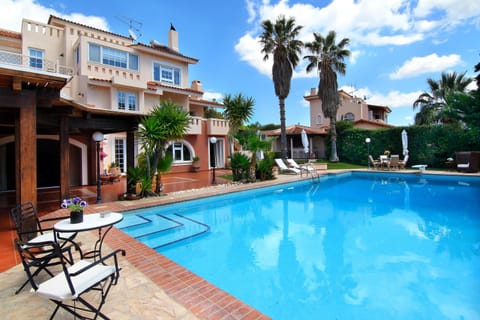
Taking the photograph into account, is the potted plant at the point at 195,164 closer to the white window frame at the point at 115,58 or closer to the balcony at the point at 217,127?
the balcony at the point at 217,127

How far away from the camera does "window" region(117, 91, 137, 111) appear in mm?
19203

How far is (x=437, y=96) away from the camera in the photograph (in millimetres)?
30516

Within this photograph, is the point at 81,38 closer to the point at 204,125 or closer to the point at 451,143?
the point at 204,125

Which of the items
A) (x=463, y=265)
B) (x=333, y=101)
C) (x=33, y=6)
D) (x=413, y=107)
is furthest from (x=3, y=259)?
(x=413, y=107)

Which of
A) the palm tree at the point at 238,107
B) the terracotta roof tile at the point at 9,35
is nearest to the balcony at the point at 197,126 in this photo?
the palm tree at the point at 238,107

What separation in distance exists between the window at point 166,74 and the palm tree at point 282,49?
28.2 feet

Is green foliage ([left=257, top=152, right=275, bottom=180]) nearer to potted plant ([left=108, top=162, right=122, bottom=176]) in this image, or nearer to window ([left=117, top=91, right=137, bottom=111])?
potted plant ([left=108, top=162, right=122, bottom=176])

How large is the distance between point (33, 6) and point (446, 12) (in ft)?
95.2

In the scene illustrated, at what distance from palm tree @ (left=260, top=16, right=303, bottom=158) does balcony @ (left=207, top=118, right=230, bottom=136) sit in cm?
550

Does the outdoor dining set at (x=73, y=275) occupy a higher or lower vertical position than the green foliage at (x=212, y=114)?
lower

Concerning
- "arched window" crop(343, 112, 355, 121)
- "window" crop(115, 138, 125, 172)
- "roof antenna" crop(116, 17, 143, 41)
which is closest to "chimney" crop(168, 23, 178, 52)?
"roof antenna" crop(116, 17, 143, 41)

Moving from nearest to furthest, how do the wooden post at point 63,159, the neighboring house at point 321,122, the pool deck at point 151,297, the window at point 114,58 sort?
the pool deck at point 151,297 → the wooden post at point 63,159 → the window at point 114,58 → the neighboring house at point 321,122

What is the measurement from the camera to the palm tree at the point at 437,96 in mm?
29234

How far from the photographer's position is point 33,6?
19.5 meters
